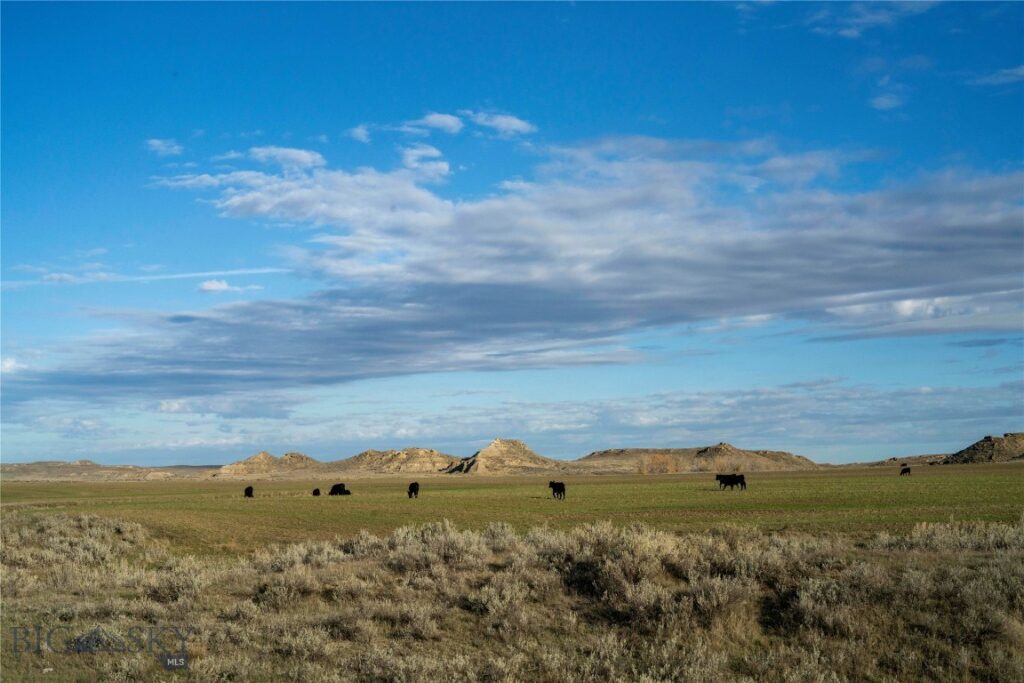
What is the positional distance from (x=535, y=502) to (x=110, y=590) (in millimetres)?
31509

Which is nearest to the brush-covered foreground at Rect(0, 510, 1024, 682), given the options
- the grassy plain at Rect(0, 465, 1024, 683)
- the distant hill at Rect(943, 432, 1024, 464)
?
the grassy plain at Rect(0, 465, 1024, 683)

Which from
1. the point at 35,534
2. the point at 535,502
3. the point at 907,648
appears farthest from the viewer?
the point at 535,502

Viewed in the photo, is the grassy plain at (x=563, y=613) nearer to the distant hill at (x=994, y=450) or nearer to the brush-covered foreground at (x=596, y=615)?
the brush-covered foreground at (x=596, y=615)

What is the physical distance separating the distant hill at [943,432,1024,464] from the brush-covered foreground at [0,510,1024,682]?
15326 cm

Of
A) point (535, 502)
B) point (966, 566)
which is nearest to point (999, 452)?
point (535, 502)

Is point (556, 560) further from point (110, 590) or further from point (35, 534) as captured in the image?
point (35, 534)

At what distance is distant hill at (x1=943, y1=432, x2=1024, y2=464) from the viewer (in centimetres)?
14812

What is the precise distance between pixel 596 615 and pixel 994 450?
16791 centimetres

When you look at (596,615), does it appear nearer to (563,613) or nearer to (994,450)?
(563,613)

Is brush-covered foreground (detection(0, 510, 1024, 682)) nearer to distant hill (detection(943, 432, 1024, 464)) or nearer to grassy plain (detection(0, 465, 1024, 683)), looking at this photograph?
grassy plain (detection(0, 465, 1024, 683))

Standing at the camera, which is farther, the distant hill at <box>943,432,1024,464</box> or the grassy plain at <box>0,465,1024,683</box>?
the distant hill at <box>943,432,1024,464</box>

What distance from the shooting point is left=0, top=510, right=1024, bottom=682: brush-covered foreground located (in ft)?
35.3

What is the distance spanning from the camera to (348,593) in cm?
1561

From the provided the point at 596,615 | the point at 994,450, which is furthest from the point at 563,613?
the point at 994,450
